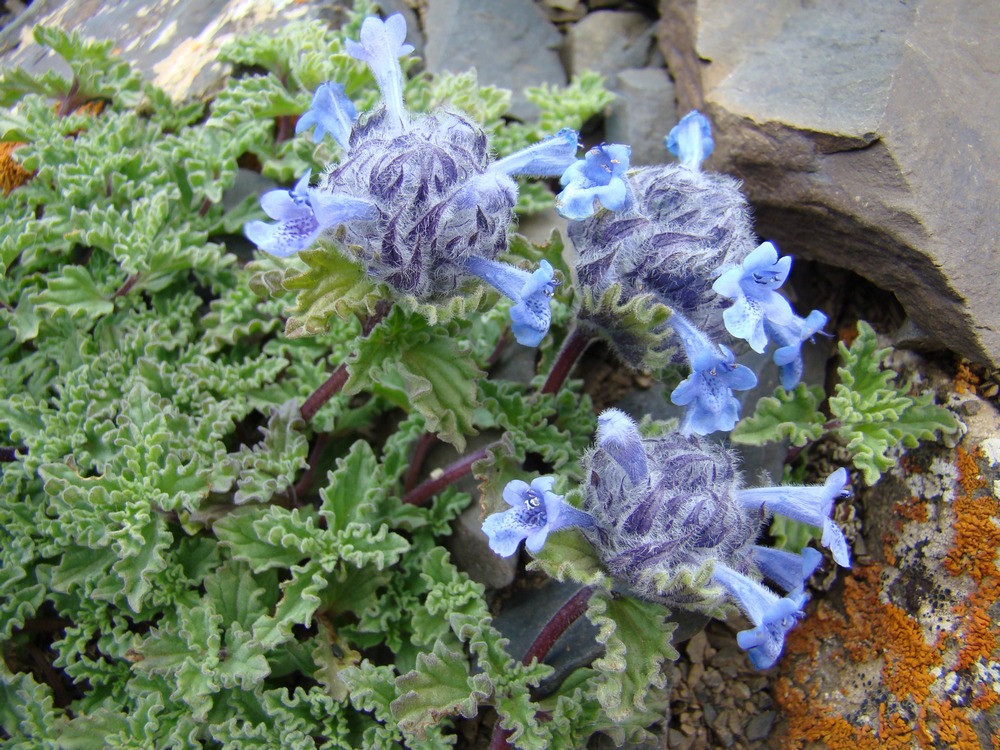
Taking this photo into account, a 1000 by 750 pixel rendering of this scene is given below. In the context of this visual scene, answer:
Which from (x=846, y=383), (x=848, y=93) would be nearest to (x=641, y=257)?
(x=846, y=383)

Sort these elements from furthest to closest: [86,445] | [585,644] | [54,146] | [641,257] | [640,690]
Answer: [54,146] < [86,445] < [585,644] < [641,257] < [640,690]

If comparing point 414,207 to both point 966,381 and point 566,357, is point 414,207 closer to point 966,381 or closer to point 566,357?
point 566,357

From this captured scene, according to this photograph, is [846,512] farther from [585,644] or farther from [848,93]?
[848,93]

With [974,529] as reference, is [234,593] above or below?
above

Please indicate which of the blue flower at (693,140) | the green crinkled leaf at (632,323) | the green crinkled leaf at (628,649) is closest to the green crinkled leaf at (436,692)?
the green crinkled leaf at (628,649)

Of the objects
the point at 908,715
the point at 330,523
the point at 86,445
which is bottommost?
the point at 908,715

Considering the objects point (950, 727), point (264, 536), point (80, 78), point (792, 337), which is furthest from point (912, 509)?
point (80, 78)

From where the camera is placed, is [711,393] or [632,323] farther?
[632,323]
